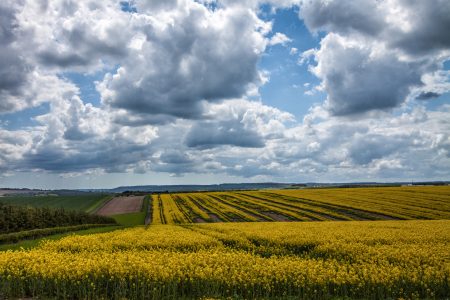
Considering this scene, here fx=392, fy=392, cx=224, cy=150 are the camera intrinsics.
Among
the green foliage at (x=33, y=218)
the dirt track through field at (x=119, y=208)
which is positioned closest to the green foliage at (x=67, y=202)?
the dirt track through field at (x=119, y=208)

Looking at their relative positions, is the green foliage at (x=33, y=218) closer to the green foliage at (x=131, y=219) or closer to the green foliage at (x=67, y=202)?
the green foliage at (x=131, y=219)

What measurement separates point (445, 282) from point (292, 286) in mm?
6193

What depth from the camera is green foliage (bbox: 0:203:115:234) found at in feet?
149

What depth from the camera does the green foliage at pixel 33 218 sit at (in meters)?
45.5

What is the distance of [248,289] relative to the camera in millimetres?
15047

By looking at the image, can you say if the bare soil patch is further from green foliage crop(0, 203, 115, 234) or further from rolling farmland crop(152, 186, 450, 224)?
green foliage crop(0, 203, 115, 234)

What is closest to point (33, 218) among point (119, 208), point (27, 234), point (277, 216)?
point (27, 234)

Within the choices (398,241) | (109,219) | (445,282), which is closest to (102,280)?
(445,282)

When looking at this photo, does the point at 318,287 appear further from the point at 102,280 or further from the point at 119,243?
the point at 119,243

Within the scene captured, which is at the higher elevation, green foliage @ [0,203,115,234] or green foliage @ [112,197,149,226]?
green foliage @ [0,203,115,234]

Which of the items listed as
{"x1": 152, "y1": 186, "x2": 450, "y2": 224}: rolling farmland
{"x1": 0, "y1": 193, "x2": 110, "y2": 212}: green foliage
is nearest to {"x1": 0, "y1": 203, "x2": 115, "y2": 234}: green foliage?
{"x1": 152, "y1": 186, "x2": 450, "y2": 224}: rolling farmland

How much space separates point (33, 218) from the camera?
50.3 meters

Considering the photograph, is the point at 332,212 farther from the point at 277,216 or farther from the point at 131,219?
the point at 131,219

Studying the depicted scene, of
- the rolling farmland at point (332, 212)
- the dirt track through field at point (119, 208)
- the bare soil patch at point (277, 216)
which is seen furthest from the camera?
the dirt track through field at point (119, 208)
